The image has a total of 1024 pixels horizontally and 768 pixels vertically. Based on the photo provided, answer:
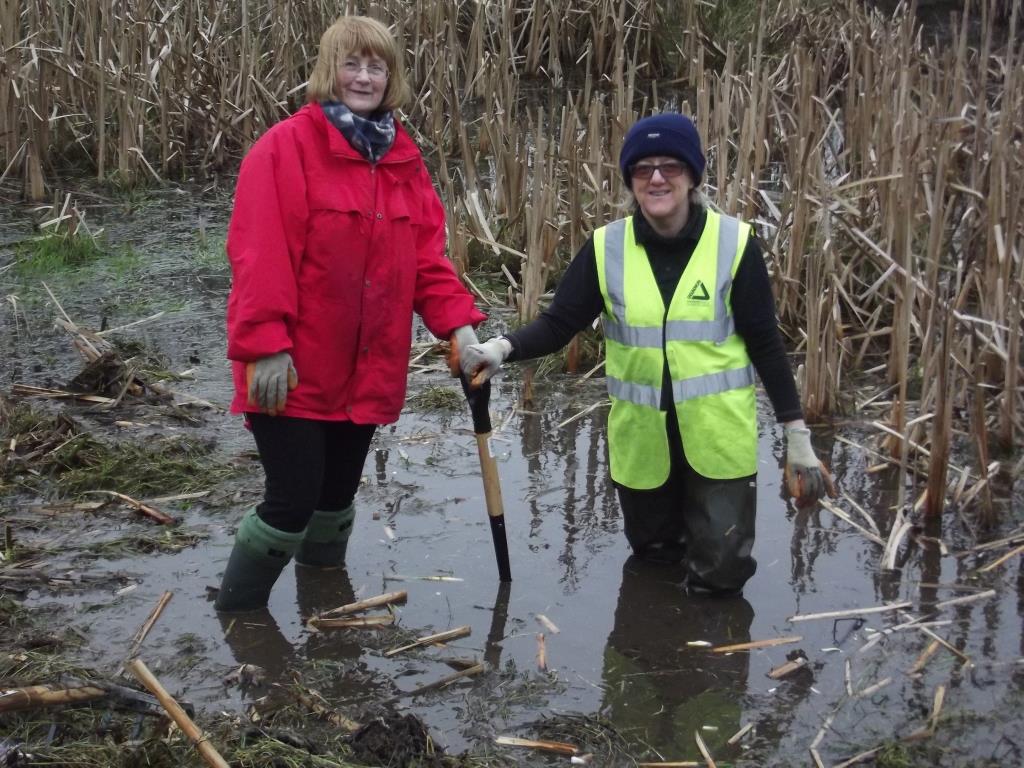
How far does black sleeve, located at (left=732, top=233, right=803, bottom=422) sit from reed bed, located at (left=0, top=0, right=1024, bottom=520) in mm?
618

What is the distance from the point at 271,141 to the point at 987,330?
2945 mm

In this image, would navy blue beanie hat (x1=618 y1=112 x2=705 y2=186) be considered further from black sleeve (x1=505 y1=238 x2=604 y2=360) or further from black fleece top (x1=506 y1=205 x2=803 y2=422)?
black sleeve (x1=505 y1=238 x2=604 y2=360)

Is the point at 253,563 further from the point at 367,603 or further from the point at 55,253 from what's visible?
the point at 55,253

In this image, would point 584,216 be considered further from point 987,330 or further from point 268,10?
point 268,10

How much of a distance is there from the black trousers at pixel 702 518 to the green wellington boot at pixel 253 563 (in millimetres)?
1107

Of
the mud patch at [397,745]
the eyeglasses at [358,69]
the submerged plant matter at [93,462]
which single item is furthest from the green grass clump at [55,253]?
the mud patch at [397,745]

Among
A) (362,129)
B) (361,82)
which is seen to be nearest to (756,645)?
(362,129)

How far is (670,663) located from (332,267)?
1513 millimetres

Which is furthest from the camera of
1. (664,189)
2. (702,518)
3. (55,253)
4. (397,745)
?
(55,253)

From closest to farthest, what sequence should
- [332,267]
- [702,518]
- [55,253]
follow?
[332,267] < [702,518] < [55,253]

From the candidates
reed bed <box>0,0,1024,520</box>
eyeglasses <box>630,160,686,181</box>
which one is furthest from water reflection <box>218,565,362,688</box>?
reed bed <box>0,0,1024,520</box>

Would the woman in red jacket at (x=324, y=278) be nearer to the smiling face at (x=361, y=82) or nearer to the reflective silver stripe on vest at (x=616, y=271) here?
the smiling face at (x=361, y=82)

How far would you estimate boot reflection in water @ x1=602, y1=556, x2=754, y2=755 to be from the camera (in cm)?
350

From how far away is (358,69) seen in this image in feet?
12.2
